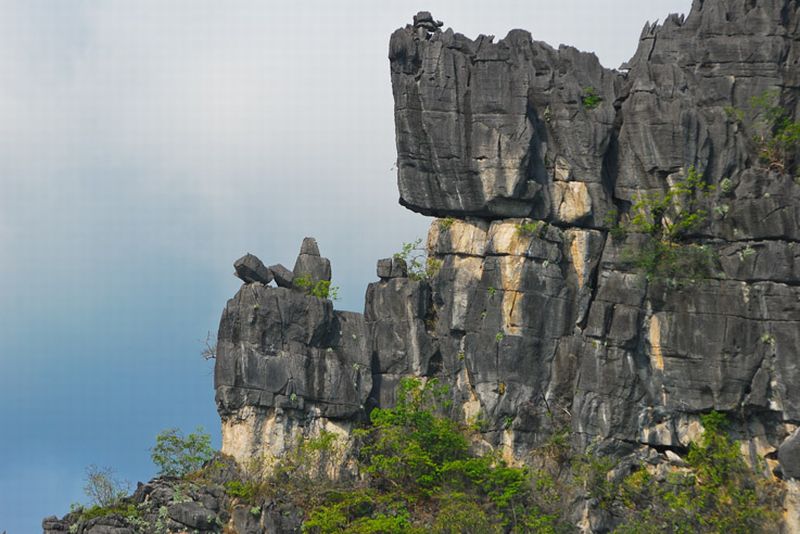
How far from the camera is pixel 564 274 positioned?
48.0 m

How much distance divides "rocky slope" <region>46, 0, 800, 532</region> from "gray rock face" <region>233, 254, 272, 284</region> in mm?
113

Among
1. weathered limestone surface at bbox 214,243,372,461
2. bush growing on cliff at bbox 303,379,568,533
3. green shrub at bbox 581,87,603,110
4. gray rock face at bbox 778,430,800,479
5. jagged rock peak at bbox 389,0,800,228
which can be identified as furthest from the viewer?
green shrub at bbox 581,87,603,110

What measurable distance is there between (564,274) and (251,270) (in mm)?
8271

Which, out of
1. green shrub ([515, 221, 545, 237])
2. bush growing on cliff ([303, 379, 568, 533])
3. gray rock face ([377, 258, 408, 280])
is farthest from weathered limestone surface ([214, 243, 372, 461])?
green shrub ([515, 221, 545, 237])

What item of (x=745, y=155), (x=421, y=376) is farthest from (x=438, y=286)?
(x=745, y=155)

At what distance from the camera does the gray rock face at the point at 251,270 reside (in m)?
47.8

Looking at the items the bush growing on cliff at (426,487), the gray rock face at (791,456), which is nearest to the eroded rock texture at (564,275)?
the gray rock face at (791,456)

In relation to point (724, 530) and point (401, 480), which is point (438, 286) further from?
point (724, 530)

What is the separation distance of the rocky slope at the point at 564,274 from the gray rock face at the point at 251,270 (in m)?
0.11

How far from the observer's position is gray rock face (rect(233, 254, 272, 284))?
A: 1884 inches

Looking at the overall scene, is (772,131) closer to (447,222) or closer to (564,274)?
(564,274)

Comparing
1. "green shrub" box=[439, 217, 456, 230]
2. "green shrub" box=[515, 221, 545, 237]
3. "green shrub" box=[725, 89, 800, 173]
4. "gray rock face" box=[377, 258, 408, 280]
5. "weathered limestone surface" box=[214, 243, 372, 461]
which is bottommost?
"weathered limestone surface" box=[214, 243, 372, 461]

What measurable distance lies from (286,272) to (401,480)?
21.3ft

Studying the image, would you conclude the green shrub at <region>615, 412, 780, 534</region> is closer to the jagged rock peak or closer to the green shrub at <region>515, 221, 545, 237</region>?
the green shrub at <region>515, 221, 545, 237</region>
